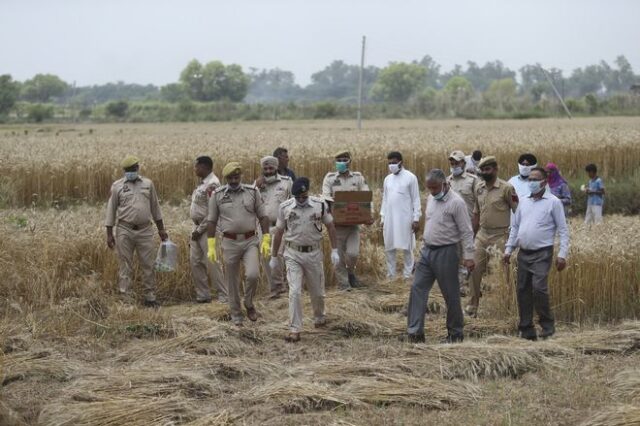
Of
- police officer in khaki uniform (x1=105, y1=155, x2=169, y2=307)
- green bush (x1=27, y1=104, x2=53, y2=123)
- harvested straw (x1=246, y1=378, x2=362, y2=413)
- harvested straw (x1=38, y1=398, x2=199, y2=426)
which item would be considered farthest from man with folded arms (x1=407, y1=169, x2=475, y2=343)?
green bush (x1=27, y1=104, x2=53, y2=123)

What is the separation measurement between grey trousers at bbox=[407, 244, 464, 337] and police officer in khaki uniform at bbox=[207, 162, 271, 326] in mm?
1943

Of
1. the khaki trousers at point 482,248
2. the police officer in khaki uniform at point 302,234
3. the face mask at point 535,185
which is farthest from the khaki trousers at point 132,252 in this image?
the face mask at point 535,185

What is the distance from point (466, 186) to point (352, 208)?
155cm

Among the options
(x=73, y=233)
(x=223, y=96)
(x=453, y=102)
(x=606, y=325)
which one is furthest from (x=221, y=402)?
(x=223, y=96)

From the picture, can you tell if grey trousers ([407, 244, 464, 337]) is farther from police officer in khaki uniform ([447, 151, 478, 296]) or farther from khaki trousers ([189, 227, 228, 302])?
khaki trousers ([189, 227, 228, 302])

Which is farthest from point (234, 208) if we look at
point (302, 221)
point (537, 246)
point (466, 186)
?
point (537, 246)

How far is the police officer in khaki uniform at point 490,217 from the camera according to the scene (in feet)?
35.5

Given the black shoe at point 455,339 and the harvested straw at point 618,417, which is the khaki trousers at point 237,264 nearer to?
the black shoe at point 455,339

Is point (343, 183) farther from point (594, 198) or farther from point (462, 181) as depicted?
point (594, 198)

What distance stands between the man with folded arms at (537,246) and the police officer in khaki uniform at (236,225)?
295cm

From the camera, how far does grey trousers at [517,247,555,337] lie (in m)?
9.60

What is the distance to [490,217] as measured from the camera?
10.9 meters

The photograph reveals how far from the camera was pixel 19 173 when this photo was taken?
20844mm

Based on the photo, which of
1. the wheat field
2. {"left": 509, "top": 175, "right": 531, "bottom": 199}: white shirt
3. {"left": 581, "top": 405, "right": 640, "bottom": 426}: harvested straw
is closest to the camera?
{"left": 581, "top": 405, "right": 640, "bottom": 426}: harvested straw
